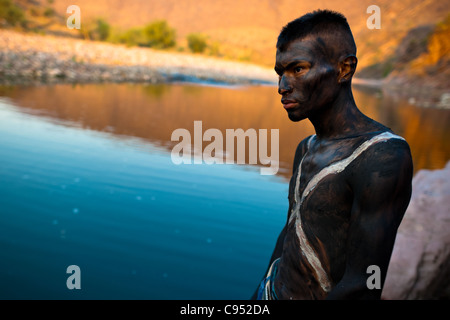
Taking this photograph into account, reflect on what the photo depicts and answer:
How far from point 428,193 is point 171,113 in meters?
10.7

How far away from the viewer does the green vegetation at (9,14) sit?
1435 inches

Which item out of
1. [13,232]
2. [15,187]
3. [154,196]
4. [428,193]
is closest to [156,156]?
[154,196]

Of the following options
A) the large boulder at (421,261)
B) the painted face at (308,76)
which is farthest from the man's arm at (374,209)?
the large boulder at (421,261)

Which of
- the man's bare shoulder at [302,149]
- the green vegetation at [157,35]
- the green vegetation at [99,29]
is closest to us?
the man's bare shoulder at [302,149]

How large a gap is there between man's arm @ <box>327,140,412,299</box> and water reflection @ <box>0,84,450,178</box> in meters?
6.41

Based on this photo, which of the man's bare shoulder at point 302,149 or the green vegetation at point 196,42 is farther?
the green vegetation at point 196,42

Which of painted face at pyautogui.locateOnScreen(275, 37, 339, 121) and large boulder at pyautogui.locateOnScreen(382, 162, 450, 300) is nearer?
painted face at pyautogui.locateOnScreen(275, 37, 339, 121)

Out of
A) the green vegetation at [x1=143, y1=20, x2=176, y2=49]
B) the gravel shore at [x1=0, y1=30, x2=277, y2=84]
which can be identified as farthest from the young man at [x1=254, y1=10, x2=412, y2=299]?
the green vegetation at [x1=143, y1=20, x2=176, y2=49]

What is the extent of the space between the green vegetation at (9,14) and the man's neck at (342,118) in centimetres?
4352

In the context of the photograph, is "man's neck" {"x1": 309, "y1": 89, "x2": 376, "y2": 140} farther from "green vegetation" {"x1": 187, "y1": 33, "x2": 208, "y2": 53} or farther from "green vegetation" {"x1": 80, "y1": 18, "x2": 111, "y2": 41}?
"green vegetation" {"x1": 187, "y1": 33, "x2": 208, "y2": 53}

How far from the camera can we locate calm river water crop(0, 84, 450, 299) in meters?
3.88

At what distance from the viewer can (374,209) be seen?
119 cm

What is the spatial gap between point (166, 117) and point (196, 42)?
57.2 metres

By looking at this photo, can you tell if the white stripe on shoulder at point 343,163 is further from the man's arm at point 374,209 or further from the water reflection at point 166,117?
the water reflection at point 166,117
